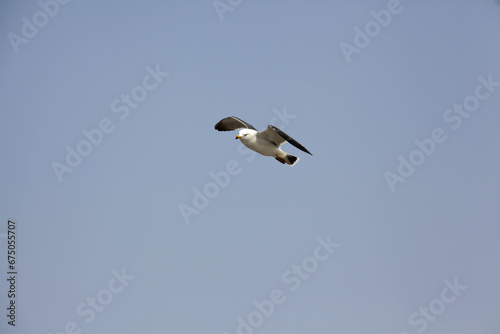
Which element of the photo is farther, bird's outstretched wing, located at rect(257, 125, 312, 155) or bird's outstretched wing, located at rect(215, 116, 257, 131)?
bird's outstretched wing, located at rect(215, 116, 257, 131)

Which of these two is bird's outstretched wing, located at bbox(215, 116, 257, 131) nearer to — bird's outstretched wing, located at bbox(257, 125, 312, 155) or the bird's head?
the bird's head

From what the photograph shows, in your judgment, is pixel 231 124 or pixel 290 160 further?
pixel 231 124

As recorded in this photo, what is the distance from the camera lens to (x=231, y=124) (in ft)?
51.5

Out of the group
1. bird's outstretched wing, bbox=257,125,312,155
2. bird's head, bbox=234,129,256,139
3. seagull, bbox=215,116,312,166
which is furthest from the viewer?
bird's head, bbox=234,129,256,139

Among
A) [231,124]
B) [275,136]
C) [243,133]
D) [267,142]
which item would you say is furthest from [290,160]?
[231,124]

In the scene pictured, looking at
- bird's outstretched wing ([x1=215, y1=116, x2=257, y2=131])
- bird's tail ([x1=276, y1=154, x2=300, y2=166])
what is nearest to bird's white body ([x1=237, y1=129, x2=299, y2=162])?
bird's tail ([x1=276, y1=154, x2=300, y2=166])

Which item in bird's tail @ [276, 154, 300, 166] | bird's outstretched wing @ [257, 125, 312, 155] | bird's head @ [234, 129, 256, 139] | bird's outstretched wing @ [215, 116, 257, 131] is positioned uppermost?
bird's outstretched wing @ [215, 116, 257, 131]

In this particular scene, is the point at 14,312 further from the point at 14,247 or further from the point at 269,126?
the point at 269,126

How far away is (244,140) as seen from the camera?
46.9ft

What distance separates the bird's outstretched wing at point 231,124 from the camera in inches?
607

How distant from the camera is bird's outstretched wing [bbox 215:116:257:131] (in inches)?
607

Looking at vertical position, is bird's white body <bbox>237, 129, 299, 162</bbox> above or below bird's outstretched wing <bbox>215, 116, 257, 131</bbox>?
below

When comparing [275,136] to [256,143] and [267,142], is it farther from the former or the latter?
[256,143]

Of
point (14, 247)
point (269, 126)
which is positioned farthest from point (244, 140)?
point (14, 247)
